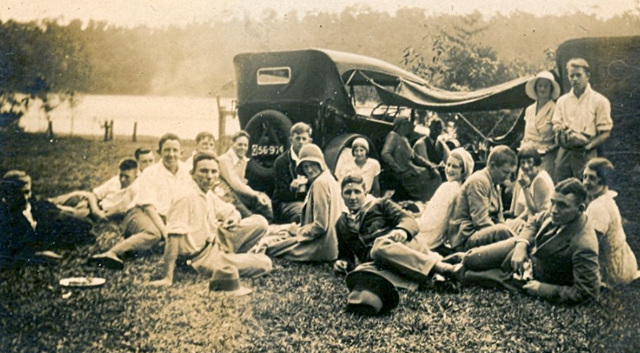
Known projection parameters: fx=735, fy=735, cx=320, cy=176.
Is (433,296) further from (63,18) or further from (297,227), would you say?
(63,18)

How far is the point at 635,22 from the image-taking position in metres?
5.56

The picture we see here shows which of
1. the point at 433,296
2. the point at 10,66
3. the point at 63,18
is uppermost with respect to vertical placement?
the point at 63,18

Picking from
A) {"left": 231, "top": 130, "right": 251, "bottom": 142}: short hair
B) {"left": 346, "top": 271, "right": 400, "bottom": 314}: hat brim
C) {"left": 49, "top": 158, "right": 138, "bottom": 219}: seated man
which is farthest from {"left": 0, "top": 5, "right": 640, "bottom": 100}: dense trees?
{"left": 346, "top": 271, "right": 400, "bottom": 314}: hat brim

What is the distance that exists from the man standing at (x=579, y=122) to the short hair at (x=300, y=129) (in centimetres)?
187

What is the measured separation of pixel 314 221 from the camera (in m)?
5.74

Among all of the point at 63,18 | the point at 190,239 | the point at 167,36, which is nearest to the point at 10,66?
the point at 63,18

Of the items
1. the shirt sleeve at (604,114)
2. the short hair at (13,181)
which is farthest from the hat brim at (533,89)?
the short hair at (13,181)

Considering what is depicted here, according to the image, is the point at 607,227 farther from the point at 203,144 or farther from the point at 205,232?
the point at 203,144

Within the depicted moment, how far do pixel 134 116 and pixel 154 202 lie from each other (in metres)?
0.76

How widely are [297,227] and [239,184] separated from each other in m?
0.58

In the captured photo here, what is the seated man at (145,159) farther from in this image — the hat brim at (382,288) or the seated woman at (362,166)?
the hat brim at (382,288)

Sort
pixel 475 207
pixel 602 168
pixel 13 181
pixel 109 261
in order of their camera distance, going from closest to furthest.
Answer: pixel 602 168
pixel 475 207
pixel 109 261
pixel 13 181

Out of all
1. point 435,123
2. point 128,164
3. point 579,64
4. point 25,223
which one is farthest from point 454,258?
point 25,223

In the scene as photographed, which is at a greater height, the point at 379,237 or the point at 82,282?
the point at 379,237
